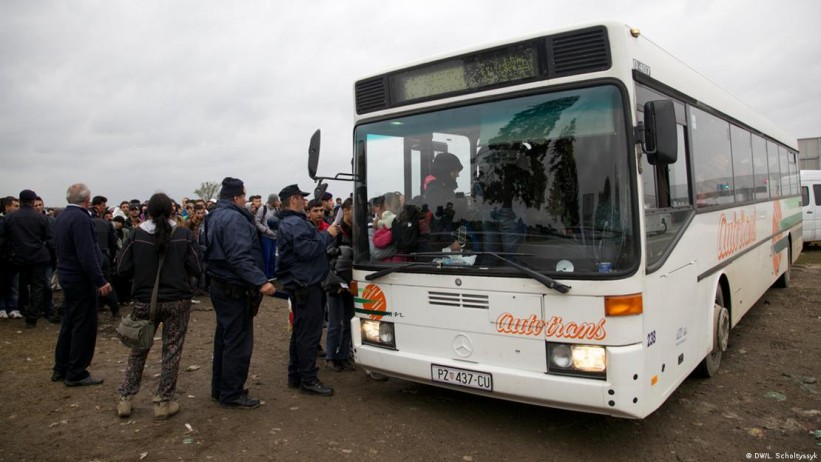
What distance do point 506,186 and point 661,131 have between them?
1156 mm

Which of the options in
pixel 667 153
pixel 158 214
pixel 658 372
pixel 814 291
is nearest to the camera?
pixel 667 153

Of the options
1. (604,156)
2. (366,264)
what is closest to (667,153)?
(604,156)

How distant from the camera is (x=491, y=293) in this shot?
4.34 metres

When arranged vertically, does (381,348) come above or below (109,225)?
below

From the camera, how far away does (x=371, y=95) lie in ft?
17.5

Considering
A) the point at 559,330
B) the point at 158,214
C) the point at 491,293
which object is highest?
the point at 158,214

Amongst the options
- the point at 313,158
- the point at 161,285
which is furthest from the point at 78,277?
the point at 313,158

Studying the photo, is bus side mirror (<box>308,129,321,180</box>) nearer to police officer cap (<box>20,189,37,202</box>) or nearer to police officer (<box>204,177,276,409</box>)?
police officer (<box>204,177,276,409</box>)

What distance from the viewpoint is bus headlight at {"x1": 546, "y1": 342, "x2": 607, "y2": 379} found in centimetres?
396

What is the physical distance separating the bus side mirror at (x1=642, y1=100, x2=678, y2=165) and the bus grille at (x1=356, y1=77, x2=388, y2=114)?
2.31 meters

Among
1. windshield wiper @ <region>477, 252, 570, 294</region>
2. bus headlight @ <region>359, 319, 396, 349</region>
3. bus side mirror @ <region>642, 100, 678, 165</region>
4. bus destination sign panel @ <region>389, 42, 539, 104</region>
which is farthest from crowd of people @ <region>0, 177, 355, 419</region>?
bus side mirror @ <region>642, 100, 678, 165</region>

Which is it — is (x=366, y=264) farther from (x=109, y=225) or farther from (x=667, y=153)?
(x=109, y=225)

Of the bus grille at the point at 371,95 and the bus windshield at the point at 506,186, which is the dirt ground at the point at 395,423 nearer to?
the bus windshield at the point at 506,186

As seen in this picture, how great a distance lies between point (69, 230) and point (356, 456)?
147 inches
